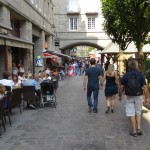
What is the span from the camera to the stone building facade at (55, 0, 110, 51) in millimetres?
45750

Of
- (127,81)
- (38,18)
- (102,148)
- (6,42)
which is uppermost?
(38,18)

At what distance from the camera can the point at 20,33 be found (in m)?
24.2

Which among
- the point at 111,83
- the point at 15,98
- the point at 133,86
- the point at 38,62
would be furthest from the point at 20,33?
the point at 133,86

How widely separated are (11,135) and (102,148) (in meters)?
2.45

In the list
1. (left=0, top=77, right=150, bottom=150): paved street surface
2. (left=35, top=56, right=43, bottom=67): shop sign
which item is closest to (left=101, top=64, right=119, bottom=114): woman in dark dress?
(left=0, top=77, right=150, bottom=150): paved street surface

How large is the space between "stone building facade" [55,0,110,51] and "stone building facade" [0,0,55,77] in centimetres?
1041

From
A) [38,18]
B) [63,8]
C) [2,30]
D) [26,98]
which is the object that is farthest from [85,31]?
[26,98]

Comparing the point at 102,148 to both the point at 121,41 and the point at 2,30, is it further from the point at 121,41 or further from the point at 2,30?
the point at 121,41

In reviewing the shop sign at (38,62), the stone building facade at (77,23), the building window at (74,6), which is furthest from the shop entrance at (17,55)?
the building window at (74,6)

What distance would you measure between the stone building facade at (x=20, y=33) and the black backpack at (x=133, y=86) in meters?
6.97

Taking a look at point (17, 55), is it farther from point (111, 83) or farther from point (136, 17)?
point (111, 83)

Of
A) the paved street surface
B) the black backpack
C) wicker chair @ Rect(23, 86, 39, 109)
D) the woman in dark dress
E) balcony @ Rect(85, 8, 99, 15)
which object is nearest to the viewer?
the paved street surface

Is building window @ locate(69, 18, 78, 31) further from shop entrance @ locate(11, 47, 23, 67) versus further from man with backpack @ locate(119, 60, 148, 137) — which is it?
man with backpack @ locate(119, 60, 148, 137)

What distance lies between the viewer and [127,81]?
8430mm
